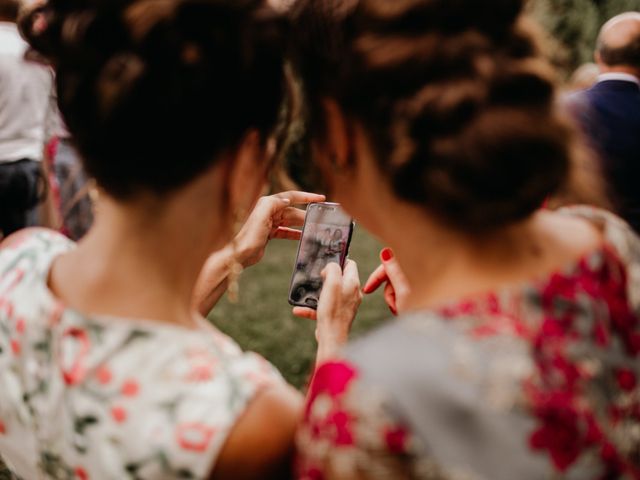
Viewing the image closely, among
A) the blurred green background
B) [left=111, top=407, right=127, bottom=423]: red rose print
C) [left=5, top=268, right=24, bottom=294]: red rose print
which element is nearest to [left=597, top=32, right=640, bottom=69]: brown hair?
the blurred green background

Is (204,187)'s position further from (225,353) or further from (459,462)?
(459,462)

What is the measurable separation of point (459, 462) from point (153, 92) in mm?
697

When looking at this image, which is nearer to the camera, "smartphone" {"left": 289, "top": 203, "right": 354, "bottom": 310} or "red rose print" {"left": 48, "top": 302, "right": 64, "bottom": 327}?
"red rose print" {"left": 48, "top": 302, "right": 64, "bottom": 327}

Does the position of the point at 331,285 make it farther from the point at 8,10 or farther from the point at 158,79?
the point at 8,10

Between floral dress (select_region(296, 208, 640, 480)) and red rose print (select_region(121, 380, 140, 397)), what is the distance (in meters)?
0.26

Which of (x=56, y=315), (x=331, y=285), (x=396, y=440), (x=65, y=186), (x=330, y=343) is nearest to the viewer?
(x=396, y=440)

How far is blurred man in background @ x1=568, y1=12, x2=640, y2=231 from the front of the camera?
427 centimetres

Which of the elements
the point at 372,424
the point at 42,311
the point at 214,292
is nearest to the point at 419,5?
Answer: the point at 372,424

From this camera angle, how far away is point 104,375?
1.33 metres

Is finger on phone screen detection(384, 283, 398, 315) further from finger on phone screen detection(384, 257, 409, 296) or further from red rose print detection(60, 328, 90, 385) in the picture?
red rose print detection(60, 328, 90, 385)

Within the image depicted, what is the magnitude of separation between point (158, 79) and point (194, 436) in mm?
533

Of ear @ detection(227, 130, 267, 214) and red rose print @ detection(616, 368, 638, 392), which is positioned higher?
ear @ detection(227, 130, 267, 214)

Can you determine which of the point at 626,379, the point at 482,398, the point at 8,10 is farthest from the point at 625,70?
the point at 482,398

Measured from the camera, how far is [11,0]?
498cm
